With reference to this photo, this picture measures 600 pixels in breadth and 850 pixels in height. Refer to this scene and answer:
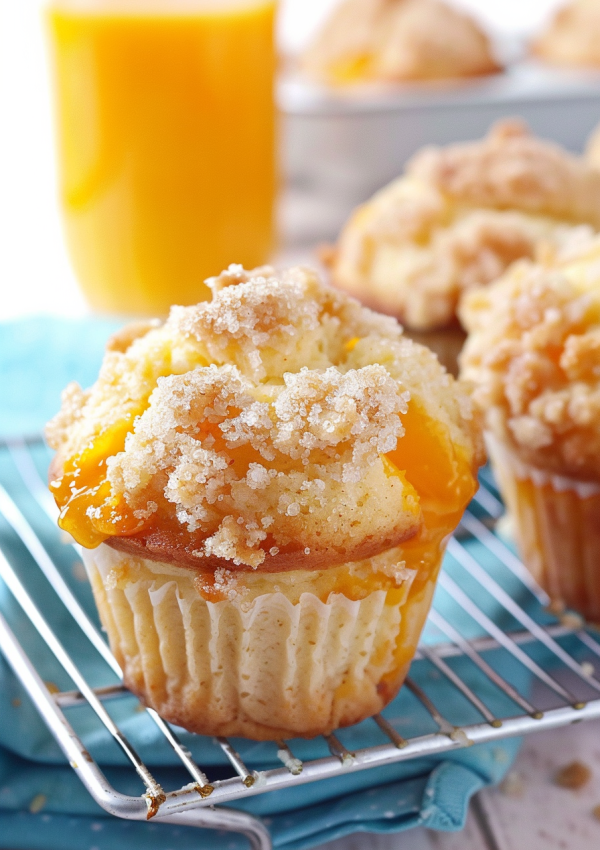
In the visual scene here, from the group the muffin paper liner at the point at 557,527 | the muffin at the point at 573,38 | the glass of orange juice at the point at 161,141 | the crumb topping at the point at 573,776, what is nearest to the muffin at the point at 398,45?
the muffin at the point at 573,38

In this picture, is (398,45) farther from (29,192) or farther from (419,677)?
(419,677)

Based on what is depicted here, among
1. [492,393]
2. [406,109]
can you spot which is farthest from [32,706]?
[406,109]

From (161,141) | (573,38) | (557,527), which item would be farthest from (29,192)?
(557,527)

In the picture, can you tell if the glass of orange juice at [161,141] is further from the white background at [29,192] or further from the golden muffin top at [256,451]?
the golden muffin top at [256,451]

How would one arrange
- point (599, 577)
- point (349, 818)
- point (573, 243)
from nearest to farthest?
1. point (349, 818)
2. point (599, 577)
3. point (573, 243)

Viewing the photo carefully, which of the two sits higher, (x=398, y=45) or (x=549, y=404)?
(x=398, y=45)

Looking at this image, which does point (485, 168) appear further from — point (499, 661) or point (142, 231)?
point (499, 661)
